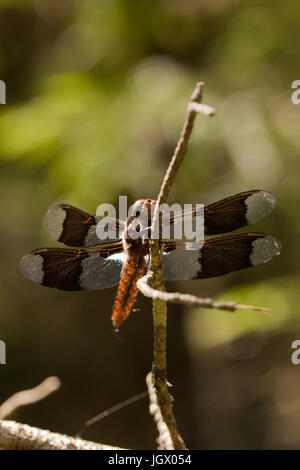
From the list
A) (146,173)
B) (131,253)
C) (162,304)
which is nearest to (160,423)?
(162,304)

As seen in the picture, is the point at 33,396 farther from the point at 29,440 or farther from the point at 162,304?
the point at 162,304

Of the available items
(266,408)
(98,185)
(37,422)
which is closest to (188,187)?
(98,185)

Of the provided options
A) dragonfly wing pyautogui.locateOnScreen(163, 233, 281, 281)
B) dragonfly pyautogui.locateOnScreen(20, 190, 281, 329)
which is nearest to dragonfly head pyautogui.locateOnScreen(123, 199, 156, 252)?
dragonfly pyautogui.locateOnScreen(20, 190, 281, 329)

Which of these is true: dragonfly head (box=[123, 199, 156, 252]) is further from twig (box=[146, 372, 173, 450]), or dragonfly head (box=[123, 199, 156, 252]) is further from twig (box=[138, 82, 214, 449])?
twig (box=[146, 372, 173, 450])

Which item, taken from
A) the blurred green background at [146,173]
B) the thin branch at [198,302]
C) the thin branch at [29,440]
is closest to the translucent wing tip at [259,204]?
the thin branch at [198,302]

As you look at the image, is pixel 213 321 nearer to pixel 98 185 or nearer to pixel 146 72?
pixel 98 185

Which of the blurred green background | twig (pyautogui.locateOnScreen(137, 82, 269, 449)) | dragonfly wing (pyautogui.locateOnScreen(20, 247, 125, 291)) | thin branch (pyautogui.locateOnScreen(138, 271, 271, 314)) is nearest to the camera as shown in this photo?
thin branch (pyautogui.locateOnScreen(138, 271, 271, 314))
